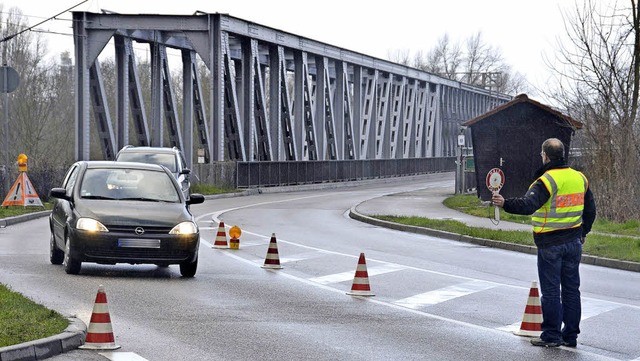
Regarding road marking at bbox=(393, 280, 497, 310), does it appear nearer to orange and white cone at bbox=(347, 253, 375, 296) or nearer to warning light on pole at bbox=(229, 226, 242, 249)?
orange and white cone at bbox=(347, 253, 375, 296)

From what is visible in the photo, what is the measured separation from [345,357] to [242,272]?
715 centimetres

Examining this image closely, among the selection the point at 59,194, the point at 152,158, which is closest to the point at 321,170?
the point at 152,158

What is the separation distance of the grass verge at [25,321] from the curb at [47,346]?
93mm

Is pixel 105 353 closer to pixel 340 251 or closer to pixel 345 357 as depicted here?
pixel 345 357

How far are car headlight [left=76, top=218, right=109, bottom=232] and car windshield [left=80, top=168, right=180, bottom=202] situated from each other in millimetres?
856

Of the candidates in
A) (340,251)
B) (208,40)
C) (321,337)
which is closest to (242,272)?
(340,251)

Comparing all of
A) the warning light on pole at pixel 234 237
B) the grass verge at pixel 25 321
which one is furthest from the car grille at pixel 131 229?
the warning light on pole at pixel 234 237

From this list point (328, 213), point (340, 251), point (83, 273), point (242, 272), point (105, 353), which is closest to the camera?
point (105, 353)

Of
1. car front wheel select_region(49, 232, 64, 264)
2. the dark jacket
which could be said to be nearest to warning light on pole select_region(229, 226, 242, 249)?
car front wheel select_region(49, 232, 64, 264)

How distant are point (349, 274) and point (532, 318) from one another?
5886mm

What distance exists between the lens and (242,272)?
16172 mm

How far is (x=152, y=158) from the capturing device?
97.3 feet

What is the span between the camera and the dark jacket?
395 inches

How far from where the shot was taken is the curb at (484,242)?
18.8 metres
